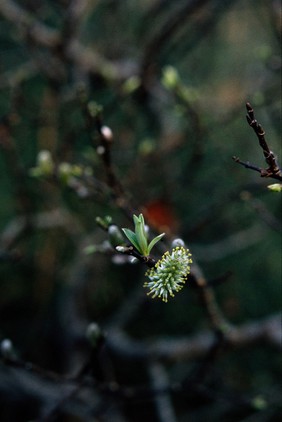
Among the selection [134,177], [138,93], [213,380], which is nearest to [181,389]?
[213,380]

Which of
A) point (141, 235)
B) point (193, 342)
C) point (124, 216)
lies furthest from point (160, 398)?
point (141, 235)

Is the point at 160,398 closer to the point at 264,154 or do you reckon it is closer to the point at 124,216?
the point at 124,216

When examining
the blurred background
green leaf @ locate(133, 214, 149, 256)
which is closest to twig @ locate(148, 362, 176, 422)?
the blurred background

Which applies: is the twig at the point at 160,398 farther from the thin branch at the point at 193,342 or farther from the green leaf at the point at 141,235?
the green leaf at the point at 141,235

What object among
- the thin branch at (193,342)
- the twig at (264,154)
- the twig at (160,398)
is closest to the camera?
the twig at (264,154)

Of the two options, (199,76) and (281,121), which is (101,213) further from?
(199,76)

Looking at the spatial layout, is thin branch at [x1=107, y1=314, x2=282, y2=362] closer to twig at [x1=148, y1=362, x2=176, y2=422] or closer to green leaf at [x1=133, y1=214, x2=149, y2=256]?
twig at [x1=148, y1=362, x2=176, y2=422]

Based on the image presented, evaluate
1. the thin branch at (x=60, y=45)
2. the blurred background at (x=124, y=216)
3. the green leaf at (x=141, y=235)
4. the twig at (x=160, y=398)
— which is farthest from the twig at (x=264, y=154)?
the thin branch at (x=60, y=45)

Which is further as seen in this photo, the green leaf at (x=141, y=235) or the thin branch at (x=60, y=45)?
the thin branch at (x=60, y=45)
